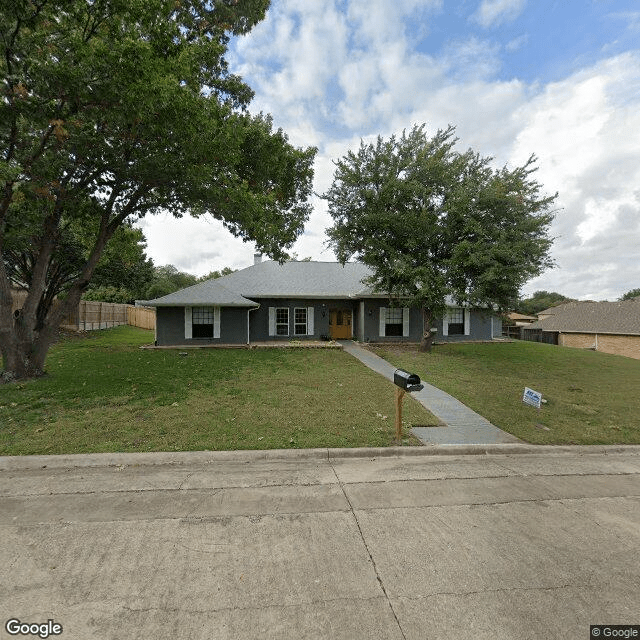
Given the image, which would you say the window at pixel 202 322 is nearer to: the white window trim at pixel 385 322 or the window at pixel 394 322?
the white window trim at pixel 385 322

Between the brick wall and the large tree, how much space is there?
3074 cm

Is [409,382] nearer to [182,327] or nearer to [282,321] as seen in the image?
[182,327]

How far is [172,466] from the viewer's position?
4.47m

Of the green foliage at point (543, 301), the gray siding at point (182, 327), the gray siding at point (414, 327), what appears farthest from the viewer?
the green foliage at point (543, 301)

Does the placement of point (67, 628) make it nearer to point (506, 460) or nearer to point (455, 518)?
point (455, 518)

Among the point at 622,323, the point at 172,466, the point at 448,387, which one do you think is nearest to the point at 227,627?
the point at 172,466

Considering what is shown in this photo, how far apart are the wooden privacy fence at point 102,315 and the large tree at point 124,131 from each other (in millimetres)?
9776

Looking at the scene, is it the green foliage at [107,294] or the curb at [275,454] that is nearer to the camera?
the curb at [275,454]

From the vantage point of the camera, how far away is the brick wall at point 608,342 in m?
26.4

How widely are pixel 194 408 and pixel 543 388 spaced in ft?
31.5

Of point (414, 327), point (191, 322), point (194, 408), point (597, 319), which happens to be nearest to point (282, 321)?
point (191, 322)

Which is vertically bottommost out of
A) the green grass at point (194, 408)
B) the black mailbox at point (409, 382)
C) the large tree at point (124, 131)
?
the green grass at point (194, 408)

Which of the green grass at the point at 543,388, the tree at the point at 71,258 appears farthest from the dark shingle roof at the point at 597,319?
the tree at the point at 71,258

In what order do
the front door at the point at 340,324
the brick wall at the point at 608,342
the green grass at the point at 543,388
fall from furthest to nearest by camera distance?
the brick wall at the point at 608,342, the front door at the point at 340,324, the green grass at the point at 543,388
